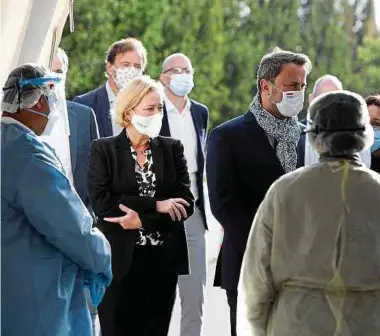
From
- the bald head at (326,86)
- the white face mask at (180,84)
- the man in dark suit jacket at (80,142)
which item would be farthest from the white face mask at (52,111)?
the bald head at (326,86)

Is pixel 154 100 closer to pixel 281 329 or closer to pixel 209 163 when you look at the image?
pixel 209 163

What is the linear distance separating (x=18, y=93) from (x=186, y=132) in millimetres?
2929

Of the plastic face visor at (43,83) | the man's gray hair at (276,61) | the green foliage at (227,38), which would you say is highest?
the green foliage at (227,38)

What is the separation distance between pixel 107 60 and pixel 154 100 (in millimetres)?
1521

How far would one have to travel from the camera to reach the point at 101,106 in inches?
313

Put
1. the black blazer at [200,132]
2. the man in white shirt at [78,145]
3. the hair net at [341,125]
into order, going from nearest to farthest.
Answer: the hair net at [341,125], the man in white shirt at [78,145], the black blazer at [200,132]

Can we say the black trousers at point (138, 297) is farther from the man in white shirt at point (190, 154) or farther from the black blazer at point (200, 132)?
the black blazer at point (200, 132)

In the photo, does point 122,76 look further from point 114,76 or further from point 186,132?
point 186,132

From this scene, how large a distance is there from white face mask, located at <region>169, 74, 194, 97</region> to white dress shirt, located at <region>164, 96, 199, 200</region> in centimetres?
17

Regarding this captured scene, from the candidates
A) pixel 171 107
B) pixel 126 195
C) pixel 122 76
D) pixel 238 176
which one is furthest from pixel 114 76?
pixel 238 176

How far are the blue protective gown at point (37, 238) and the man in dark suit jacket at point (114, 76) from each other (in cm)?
271

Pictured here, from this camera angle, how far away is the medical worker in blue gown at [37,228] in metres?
5.08

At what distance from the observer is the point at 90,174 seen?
21.7 ft

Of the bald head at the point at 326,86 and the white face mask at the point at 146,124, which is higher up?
the bald head at the point at 326,86
